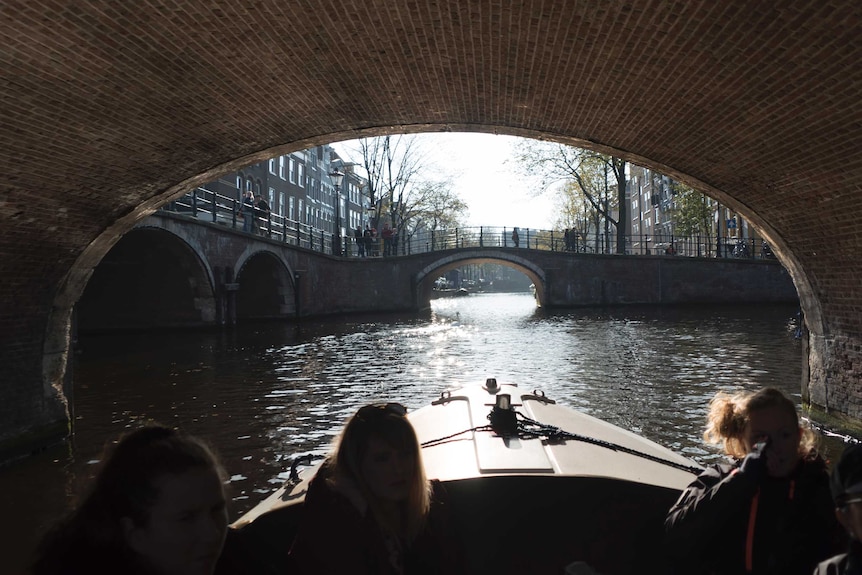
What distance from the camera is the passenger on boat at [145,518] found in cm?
131

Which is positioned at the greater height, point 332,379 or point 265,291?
point 265,291

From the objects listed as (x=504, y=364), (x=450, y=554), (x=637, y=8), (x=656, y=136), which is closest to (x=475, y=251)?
(x=504, y=364)

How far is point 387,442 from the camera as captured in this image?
6.89 ft

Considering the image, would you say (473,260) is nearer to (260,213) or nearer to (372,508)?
(260,213)

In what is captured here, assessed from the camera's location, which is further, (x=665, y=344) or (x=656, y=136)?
(x=665, y=344)

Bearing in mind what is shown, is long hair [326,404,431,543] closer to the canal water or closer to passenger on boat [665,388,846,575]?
passenger on boat [665,388,846,575]

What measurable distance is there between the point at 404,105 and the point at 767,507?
5699mm

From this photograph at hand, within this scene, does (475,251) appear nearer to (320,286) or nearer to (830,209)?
(320,286)

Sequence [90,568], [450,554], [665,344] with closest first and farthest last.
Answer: [90,568] < [450,554] < [665,344]

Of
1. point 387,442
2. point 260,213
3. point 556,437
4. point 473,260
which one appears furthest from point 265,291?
point 387,442

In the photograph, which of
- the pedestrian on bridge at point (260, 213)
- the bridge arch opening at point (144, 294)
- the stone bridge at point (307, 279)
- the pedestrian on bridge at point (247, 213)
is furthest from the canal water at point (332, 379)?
the pedestrian on bridge at point (260, 213)

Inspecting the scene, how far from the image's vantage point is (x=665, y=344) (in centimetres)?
1384

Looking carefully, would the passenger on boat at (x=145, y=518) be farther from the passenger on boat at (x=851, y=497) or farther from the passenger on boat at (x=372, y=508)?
the passenger on boat at (x=851, y=497)

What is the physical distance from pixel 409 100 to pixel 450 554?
211 inches
